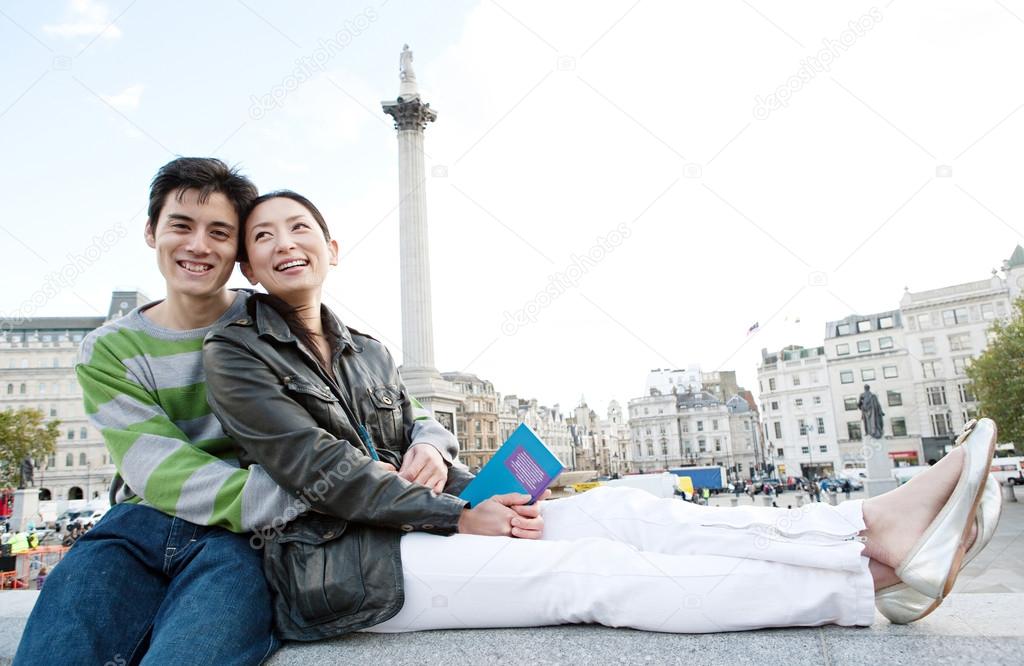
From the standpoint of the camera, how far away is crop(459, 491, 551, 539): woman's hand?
2150 millimetres

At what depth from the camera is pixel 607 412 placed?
121688 millimetres

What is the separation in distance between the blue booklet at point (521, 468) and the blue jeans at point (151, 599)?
32.0 inches

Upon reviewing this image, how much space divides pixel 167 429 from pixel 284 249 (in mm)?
779

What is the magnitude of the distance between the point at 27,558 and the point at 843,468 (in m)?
53.2

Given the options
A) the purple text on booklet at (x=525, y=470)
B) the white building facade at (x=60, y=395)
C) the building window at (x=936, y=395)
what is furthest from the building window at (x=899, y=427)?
the white building facade at (x=60, y=395)

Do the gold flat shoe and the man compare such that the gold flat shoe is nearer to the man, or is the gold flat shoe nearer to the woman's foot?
the woman's foot

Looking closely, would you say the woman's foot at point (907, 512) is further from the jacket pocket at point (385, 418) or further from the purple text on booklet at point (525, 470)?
the jacket pocket at point (385, 418)

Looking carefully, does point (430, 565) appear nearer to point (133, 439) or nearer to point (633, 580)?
point (633, 580)

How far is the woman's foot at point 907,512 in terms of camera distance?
1853 mm

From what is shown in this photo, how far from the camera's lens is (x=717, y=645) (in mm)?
1719

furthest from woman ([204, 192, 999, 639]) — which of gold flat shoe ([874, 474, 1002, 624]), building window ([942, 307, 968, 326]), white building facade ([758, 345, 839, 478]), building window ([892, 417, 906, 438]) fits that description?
white building facade ([758, 345, 839, 478])

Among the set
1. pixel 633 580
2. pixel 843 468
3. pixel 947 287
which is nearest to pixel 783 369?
pixel 843 468

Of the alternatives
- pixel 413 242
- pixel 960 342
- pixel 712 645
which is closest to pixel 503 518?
pixel 712 645

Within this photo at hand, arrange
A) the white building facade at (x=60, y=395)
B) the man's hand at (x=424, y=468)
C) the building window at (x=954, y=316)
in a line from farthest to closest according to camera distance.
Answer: the white building facade at (x=60, y=395) < the building window at (x=954, y=316) < the man's hand at (x=424, y=468)
